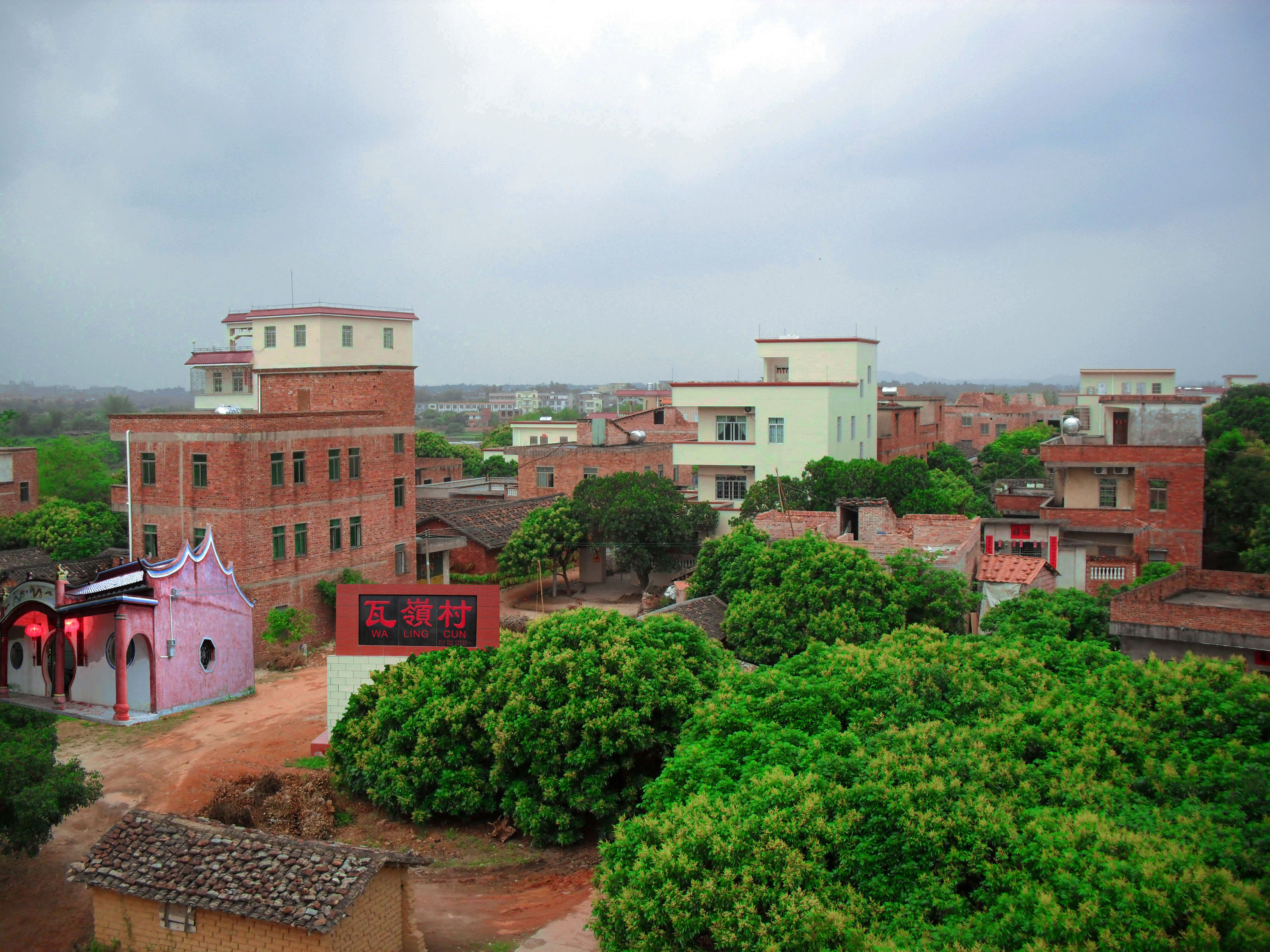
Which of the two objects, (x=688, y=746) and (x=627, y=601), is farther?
(x=627, y=601)

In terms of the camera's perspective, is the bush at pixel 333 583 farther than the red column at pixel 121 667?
Yes

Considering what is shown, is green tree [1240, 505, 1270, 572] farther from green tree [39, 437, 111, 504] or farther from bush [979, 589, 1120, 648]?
green tree [39, 437, 111, 504]

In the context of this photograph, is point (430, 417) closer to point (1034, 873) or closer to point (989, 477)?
point (989, 477)

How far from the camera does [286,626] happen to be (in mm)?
30672

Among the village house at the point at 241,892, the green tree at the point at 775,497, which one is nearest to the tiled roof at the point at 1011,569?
the green tree at the point at 775,497

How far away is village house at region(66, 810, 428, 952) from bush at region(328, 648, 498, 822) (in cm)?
388

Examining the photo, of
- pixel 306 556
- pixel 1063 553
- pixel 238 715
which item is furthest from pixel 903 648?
pixel 306 556

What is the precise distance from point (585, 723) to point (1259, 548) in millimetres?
31002

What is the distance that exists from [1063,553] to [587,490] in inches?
672

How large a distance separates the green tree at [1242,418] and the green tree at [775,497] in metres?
24.9

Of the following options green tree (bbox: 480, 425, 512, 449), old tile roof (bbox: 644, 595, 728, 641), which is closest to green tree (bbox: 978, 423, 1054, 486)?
old tile roof (bbox: 644, 595, 728, 641)

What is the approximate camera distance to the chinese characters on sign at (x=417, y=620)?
2027 cm

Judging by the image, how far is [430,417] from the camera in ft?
636

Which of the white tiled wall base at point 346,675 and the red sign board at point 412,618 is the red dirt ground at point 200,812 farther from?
the red sign board at point 412,618
